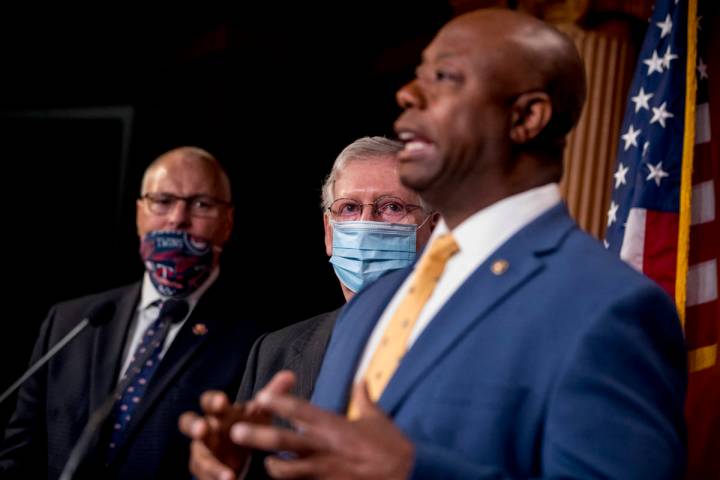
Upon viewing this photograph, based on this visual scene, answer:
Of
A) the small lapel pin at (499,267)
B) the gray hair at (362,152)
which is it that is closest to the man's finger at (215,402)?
the small lapel pin at (499,267)

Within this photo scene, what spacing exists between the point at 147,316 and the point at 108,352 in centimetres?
21

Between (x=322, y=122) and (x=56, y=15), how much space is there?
5.59ft

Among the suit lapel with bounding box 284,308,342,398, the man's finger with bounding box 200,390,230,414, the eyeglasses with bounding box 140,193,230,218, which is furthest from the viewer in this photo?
the eyeglasses with bounding box 140,193,230,218

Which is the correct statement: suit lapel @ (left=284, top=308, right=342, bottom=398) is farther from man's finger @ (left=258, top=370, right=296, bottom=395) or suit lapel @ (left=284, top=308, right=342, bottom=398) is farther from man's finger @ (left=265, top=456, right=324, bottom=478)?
man's finger @ (left=265, top=456, right=324, bottom=478)

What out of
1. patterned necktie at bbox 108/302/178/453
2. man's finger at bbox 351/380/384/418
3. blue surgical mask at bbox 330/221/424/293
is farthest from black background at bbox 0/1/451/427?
man's finger at bbox 351/380/384/418

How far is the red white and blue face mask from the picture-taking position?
3.34 m

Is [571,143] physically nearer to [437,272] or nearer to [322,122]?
[322,122]

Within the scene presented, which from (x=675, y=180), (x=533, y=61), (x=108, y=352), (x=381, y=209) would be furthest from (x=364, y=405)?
(x=108, y=352)

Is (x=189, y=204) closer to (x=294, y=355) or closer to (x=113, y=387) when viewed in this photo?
(x=113, y=387)

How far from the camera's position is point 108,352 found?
3215mm

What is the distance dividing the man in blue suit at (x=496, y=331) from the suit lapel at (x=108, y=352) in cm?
167

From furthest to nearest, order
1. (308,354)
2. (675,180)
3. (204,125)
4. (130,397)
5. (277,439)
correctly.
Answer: (204,125), (130,397), (675,180), (308,354), (277,439)

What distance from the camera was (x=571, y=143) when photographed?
386 cm

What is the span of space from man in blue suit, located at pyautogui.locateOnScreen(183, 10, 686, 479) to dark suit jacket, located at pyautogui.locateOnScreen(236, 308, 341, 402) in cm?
78
